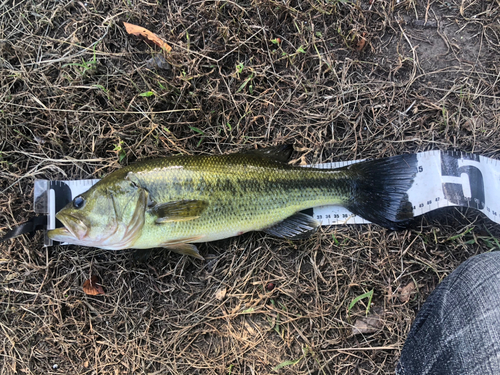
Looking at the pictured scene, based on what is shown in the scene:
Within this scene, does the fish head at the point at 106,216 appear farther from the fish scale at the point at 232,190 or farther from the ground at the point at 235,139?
the ground at the point at 235,139

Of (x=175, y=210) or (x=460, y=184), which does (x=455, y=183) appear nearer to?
(x=460, y=184)

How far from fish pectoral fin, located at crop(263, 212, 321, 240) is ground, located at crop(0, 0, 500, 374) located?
0.54ft

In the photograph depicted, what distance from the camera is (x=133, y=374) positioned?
2.98m

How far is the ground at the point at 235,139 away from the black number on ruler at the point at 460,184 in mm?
158

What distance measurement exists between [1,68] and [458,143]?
181 inches

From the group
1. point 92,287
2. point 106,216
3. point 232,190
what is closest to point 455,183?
point 232,190

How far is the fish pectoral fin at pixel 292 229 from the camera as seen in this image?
293 cm

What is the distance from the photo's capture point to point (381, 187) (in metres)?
2.88

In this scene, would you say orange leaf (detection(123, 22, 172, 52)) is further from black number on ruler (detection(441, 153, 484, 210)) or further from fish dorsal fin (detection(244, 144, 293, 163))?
black number on ruler (detection(441, 153, 484, 210))

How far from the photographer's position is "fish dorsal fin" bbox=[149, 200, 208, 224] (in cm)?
265

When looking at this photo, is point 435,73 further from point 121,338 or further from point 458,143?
point 121,338

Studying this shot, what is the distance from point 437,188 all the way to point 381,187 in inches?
22.4

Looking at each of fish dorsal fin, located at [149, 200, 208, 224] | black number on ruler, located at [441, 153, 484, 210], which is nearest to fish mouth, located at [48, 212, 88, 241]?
fish dorsal fin, located at [149, 200, 208, 224]

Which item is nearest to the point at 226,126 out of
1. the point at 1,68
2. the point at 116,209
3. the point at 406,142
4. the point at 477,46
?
the point at 116,209
